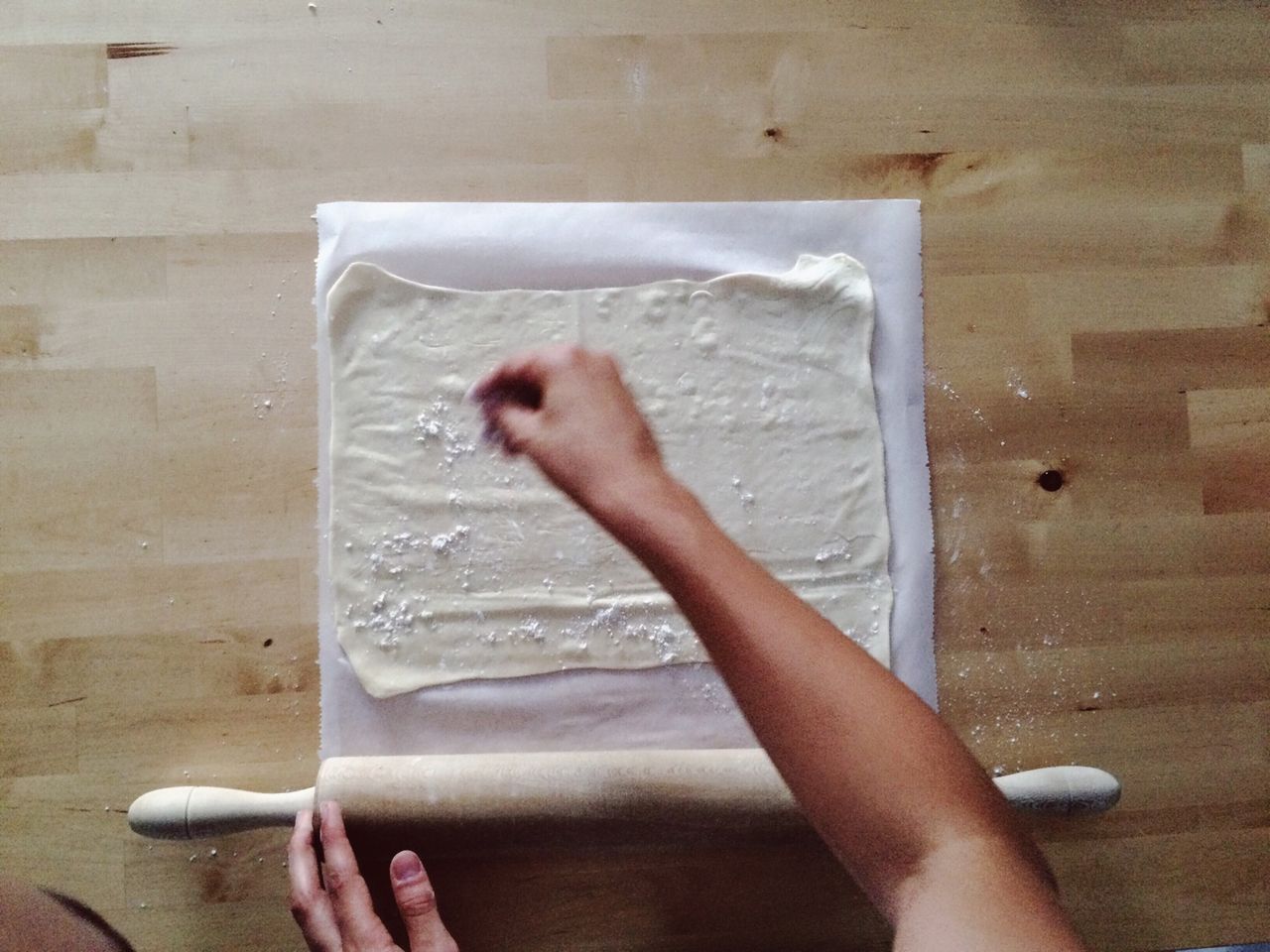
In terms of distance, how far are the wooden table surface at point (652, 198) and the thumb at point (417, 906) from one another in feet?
0.20

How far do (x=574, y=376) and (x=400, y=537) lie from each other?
0.31 meters

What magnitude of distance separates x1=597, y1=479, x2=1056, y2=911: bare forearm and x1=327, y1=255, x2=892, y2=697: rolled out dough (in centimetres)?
28

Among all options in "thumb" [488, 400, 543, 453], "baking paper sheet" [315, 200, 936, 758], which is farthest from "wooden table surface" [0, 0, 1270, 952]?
"thumb" [488, 400, 543, 453]

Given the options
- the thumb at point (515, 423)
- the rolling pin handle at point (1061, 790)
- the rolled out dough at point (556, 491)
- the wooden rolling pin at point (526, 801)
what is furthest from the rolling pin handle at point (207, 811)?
the rolling pin handle at point (1061, 790)

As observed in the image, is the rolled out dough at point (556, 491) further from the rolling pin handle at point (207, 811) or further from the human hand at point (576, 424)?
the human hand at point (576, 424)

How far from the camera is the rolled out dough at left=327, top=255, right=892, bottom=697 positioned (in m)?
0.78

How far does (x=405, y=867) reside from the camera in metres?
0.72

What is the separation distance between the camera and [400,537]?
30.9 inches

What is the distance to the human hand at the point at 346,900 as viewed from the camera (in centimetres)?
70

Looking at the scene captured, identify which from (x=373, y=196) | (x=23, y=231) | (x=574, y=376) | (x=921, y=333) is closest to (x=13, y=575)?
(x=23, y=231)

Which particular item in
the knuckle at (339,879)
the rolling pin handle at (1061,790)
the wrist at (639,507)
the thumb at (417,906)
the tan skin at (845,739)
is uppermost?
the wrist at (639,507)

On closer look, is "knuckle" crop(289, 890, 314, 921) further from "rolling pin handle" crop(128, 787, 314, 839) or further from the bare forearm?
the bare forearm

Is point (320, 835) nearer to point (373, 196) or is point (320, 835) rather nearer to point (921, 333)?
point (373, 196)

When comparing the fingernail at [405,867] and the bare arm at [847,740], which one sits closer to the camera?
the bare arm at [847,740]
